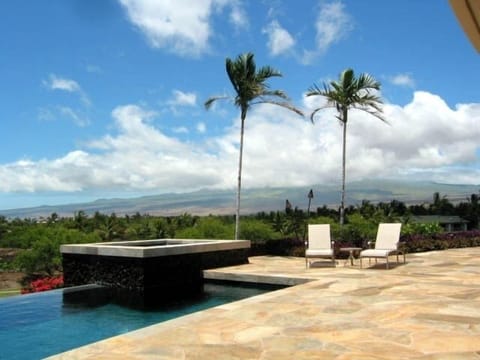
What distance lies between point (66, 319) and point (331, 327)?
4100mm

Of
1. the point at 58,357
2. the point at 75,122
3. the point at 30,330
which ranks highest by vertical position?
the point at 75,122

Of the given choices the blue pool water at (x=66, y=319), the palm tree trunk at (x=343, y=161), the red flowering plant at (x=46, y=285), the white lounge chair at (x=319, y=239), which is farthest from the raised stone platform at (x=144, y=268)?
the palm tree trunk at (x=343, y=161)

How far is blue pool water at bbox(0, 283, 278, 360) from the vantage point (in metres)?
5.78

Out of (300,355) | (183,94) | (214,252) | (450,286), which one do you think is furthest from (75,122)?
(300,355)

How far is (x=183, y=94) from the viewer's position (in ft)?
62.3

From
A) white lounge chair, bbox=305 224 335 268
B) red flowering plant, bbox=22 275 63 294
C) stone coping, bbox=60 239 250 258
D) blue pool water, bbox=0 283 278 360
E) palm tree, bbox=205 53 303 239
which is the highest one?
palm tree, bbox=205 53 303 239

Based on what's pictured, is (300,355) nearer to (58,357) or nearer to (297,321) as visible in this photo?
(297,321)

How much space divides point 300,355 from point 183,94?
623 inches

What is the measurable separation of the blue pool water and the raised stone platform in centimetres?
59

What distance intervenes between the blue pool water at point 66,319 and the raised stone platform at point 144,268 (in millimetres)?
590

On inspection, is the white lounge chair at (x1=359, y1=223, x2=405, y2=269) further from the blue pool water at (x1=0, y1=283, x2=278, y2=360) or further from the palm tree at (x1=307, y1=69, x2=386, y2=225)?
the palm tree at (x1=307, y1=69, x2=386, y2=225)

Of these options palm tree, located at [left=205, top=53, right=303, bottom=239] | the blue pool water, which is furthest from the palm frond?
the blue pool water

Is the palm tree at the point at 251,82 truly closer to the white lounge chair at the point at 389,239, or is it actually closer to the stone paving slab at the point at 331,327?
the white lounge chair at the point at 389,239

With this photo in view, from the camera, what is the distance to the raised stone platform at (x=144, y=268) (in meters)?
9.02
